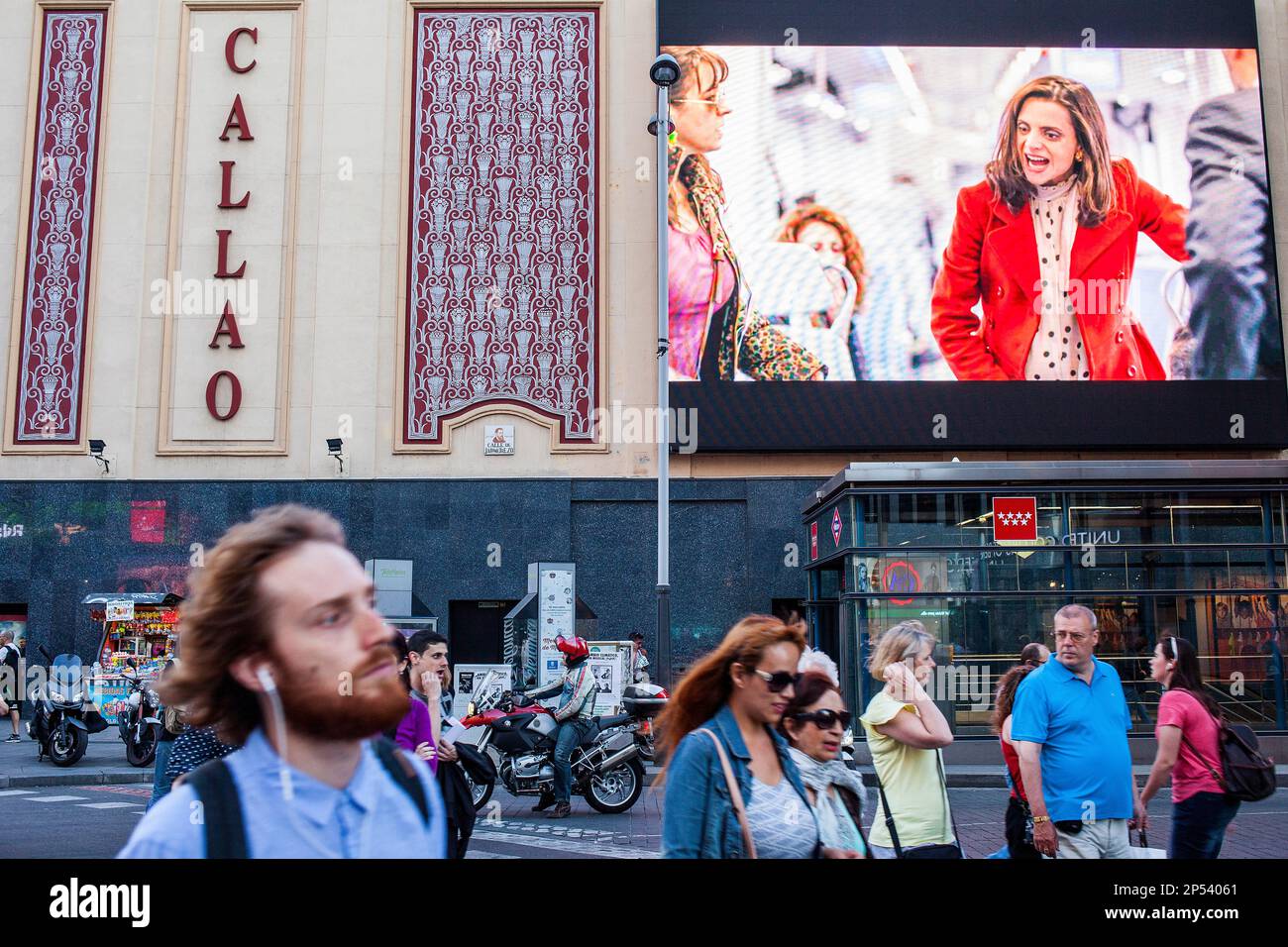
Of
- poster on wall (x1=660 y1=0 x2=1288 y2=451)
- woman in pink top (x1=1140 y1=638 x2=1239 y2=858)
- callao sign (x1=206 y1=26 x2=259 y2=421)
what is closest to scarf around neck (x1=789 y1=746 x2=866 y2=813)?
woman in pink top (x1=1140 y1=638 x2=1239 y2=858)

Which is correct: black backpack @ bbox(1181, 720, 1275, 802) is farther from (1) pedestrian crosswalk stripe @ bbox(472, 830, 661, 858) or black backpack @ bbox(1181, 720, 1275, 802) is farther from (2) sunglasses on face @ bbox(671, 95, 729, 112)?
(2) sunglasses on face @ bbox(671, 95, 729, 112)

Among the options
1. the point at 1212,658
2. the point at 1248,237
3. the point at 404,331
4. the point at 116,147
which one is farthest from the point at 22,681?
the point at 1248,237

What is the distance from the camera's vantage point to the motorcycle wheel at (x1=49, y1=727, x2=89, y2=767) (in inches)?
551

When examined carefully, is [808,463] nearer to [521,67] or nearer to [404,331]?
[404,331]

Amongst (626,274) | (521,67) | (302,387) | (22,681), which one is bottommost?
(22,681)

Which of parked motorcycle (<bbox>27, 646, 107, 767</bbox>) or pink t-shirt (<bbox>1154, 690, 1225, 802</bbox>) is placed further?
parked motorcycle (<bbox>27, 646, 107, 767</bbox>)

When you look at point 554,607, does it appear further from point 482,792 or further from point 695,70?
point 695,70

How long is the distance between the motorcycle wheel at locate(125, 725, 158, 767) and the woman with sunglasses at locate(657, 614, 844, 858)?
13157 millimetres

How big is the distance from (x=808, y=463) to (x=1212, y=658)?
8.16 metres

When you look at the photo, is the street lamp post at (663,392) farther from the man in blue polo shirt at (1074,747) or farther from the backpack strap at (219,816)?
the backpack strap at (219,816)

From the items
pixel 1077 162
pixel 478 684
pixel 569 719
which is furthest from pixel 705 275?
pixel 569 719

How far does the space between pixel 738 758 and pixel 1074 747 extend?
8.42ft

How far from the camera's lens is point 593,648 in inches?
628
